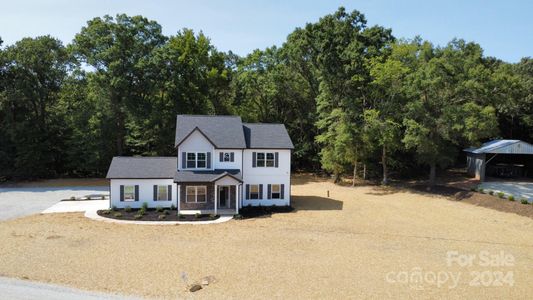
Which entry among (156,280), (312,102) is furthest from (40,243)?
(312,102)

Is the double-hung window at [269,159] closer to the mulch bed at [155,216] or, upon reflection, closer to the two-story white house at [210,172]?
the two-story white house at [210,172]

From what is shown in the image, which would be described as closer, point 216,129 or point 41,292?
point 41,292

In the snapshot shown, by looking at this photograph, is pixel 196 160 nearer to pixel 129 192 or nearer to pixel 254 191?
pixel 254 191

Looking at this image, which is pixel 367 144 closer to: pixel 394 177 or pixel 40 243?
pixel 394 177

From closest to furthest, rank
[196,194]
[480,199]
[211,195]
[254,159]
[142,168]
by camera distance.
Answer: [196,194]
[211,195]
[142,168]
[254,159]
[480,199]

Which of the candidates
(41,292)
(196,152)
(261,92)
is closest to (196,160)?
(196,152)

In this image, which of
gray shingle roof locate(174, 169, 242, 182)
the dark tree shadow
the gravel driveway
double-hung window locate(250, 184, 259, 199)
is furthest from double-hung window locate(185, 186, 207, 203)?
the gravel driveway

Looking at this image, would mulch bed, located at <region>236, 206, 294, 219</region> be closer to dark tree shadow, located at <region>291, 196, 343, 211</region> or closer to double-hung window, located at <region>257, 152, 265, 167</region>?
dark tree shadow, located at <region>291, 196, 343, 211</region>
